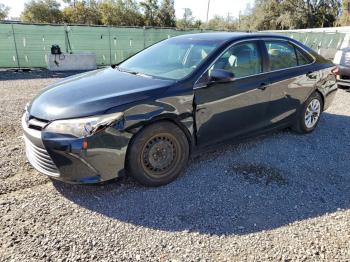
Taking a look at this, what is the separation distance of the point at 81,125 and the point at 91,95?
1.36 ft

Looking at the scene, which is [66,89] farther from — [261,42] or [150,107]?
[261,42]

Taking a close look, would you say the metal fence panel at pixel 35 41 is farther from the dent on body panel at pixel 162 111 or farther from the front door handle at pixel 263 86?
the dent on body panel at pixel 162 111

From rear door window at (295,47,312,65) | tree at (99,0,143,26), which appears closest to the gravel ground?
rear door window at (295,47,312,65)

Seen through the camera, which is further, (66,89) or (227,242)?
(66,89)

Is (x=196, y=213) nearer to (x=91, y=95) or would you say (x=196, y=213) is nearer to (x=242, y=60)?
(x=91, y=95)

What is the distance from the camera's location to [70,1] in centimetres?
5084

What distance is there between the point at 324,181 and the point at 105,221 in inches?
101

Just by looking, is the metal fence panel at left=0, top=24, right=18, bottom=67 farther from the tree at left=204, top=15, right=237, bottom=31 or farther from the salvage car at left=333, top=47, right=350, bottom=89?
the tree at left=204, top=15, right=237, bottom=31

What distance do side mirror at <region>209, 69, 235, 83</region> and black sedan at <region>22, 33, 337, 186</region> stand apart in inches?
0.4

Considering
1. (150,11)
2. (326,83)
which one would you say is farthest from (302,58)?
(150,11)

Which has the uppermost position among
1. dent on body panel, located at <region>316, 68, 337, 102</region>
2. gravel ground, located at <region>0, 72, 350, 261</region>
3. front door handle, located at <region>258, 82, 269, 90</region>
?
front door handle, located at <region>258, 82, 269, 90</region>

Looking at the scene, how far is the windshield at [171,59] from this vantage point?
143 inches

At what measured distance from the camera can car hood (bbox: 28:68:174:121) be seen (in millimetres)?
2924

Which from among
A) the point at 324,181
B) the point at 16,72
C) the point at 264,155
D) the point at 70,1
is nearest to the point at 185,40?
the point at 264,155
